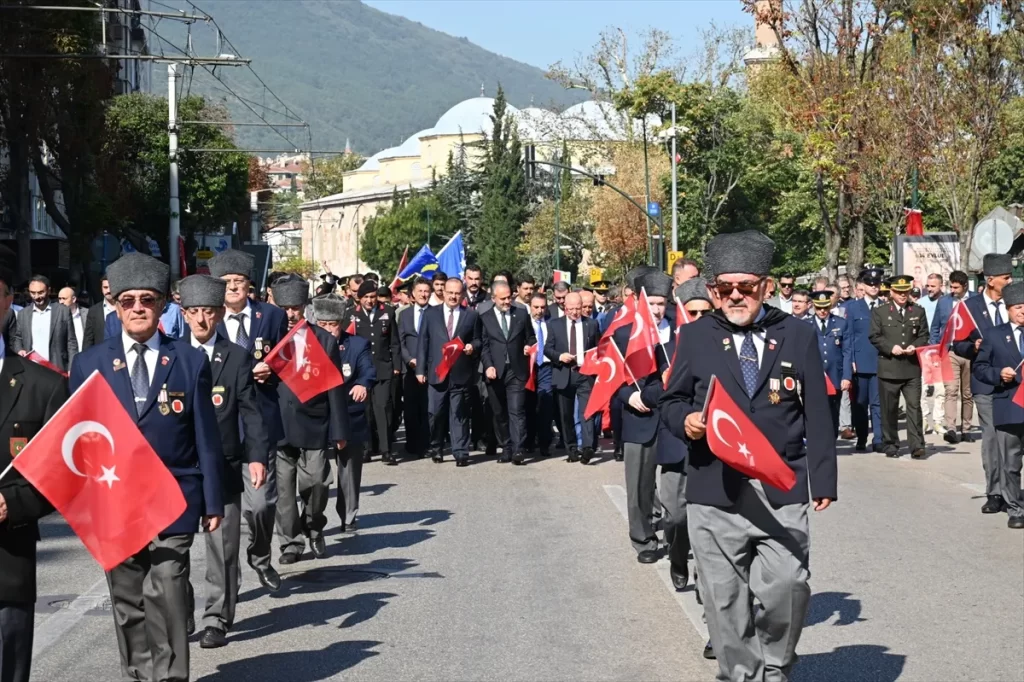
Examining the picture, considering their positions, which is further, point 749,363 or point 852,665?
point 852,665

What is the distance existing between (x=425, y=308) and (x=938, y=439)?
22.8ft

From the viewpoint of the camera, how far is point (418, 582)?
10.4 m

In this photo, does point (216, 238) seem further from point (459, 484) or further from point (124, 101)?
point (459, 484)

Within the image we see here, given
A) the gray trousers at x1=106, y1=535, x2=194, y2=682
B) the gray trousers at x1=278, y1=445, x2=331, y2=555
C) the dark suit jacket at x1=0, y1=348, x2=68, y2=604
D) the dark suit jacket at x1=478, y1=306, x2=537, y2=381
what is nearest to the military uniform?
the dark suit jacket at x1=478, y1=306, x2=537, y2=381

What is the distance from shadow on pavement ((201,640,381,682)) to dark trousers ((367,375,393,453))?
1036cm

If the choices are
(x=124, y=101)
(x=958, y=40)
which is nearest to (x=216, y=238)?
(x=124, y=101)

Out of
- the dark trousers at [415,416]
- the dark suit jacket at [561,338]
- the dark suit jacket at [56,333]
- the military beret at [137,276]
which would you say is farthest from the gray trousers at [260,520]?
the dark suit jacket at [56,333]

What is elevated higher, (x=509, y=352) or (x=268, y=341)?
(x=268, y=341)

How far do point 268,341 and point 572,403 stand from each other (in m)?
8.99

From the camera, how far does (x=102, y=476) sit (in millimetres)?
5957

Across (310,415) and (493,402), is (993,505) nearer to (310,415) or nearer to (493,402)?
(310,415)

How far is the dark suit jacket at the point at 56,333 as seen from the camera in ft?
65.0

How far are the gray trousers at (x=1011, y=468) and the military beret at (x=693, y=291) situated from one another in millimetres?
4117

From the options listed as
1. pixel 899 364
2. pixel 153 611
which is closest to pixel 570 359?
pixel 899 364
